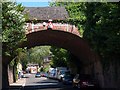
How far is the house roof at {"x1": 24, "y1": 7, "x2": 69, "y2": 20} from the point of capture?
38.3 meters

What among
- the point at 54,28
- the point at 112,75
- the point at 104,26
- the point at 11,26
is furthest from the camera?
the point at 54,28

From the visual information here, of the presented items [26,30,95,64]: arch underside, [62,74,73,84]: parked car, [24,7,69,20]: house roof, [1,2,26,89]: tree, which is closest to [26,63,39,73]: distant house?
[62,74,73,84]: parked car

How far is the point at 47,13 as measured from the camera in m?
39.0

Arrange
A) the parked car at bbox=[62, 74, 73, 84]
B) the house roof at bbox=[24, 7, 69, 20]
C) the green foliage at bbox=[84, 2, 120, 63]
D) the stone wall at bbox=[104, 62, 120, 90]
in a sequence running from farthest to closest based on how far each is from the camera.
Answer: the parked car at bbox=[62, 74, 73, 84]
the house roof at bbox=[24, 7, 69, 20]
the stone wall at bbox=[104, 62, 120, 90]
the green foliage at bbox=[84, 2, 120, 63]

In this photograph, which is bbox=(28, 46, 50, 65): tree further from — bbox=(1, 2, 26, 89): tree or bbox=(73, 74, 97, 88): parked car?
bbox=(1, 2, 26, 89): tree

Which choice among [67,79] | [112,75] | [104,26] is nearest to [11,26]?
[104,26]

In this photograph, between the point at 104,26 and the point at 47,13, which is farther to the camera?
the point at 47,13

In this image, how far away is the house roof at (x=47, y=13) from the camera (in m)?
38.3

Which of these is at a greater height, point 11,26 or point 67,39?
point 67,39

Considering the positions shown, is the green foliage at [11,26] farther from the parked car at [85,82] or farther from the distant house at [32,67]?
the distant house at [32,67]

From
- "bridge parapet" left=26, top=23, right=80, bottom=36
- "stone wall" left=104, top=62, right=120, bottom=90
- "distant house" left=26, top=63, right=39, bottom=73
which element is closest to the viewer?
"stone wall" left=104, top=62, right=120, bottom=90

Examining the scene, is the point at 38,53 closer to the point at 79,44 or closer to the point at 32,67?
the point at 32,67

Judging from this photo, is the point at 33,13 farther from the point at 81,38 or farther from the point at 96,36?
the point at 96,36

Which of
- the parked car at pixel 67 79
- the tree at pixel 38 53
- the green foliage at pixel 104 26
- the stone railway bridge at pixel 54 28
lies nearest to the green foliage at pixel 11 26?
the green foliage at pixel 104 26
